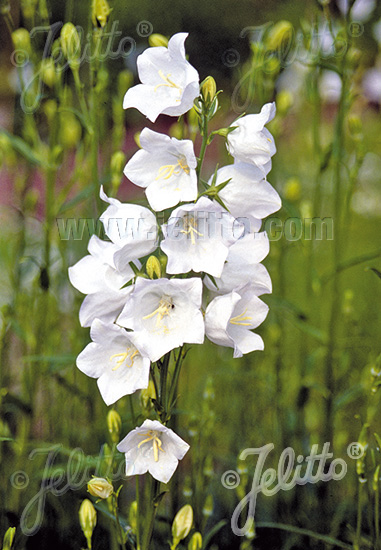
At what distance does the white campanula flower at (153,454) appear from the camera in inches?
30.4

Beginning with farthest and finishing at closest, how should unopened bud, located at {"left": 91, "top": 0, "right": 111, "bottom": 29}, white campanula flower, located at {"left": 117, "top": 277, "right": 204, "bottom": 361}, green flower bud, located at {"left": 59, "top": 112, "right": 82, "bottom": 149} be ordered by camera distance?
1. green flower bud, located at {"left": 59, "top": 112, "right": 82, "bottom": 149}
2. unopened bud, located at {"left": 91, "top": 0, "right": 111, "bottom": 29}
3. white campanula flower, located at {"left": 117, "top": 277, "right": 204, "bottom": 361}

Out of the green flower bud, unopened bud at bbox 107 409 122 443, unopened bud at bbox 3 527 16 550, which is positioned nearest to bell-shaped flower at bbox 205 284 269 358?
unopened bud at bbox 107 409 122 443

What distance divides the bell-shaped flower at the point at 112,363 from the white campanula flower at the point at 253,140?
0.28 m

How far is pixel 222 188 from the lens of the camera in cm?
78

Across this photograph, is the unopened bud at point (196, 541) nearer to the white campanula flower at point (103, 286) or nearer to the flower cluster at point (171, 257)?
the flower cluster at point (171, 257)

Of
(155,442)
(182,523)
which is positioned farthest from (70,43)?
(182,523)

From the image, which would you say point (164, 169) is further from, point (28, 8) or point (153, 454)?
point (28, 8)

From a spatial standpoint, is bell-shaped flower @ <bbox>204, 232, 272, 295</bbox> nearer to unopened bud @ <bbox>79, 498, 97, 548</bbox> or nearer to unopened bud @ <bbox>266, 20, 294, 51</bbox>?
unopened bud @ <bbox>79, 498, 97, 548</bbox>

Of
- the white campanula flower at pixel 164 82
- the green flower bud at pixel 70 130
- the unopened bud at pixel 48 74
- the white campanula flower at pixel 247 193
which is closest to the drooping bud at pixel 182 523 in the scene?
the white campanula flower at pixel 247 193

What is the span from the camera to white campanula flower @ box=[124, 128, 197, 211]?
29.2 inches

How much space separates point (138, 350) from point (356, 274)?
2.36m

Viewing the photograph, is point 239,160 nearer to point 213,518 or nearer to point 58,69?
point 58,69

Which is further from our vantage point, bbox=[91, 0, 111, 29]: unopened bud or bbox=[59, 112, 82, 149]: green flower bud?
bbox=[59, 112, 82, 149]: green flower bud

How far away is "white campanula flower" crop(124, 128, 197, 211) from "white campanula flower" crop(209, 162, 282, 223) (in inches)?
2.3
